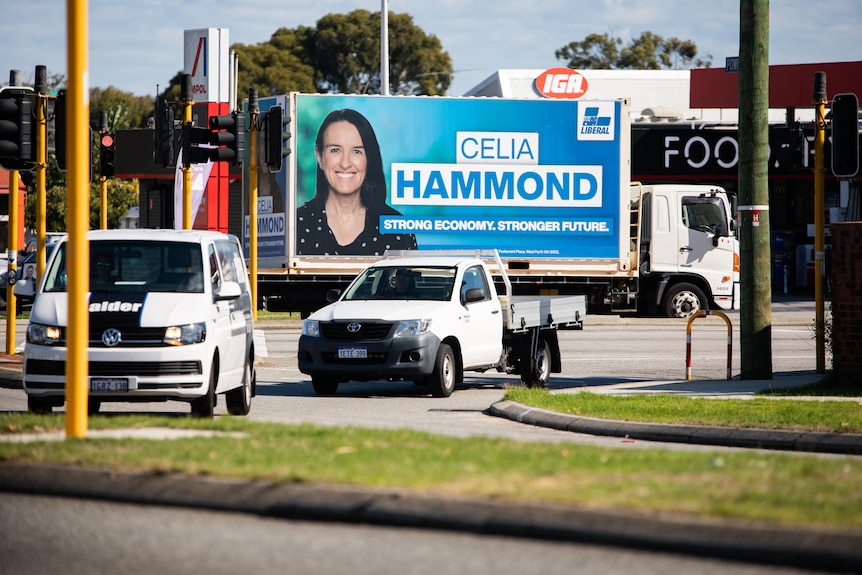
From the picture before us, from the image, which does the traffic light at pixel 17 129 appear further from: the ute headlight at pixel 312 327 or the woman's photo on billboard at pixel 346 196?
the woman's photo on billboard at pixel 346 196

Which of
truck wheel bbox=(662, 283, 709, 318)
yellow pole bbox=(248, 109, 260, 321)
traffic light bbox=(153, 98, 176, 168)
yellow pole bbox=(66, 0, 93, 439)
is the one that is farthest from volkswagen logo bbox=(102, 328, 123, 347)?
truck wheel bbox=(662, 283, 709, 318)

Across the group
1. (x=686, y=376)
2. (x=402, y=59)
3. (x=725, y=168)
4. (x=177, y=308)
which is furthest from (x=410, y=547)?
(x=402, y=59)

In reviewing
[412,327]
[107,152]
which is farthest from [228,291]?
[107,152]

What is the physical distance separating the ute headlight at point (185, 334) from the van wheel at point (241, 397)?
52.3 inches

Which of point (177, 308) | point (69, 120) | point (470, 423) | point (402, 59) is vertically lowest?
point (470, 423)

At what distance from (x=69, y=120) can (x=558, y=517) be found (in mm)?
4457

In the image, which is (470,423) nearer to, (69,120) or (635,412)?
(635,412)

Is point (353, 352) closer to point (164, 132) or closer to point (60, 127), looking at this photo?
point (60, 127)

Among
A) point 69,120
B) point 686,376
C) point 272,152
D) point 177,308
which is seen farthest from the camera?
point 272,152

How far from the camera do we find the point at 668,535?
6328 mm

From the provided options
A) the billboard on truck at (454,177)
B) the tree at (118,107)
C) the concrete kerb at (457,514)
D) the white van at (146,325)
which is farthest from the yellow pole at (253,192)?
the tree at (118,107)

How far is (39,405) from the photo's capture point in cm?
1250

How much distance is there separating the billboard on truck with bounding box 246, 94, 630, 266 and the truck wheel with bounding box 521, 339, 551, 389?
8.55m

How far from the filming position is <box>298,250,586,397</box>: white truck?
1612cm
